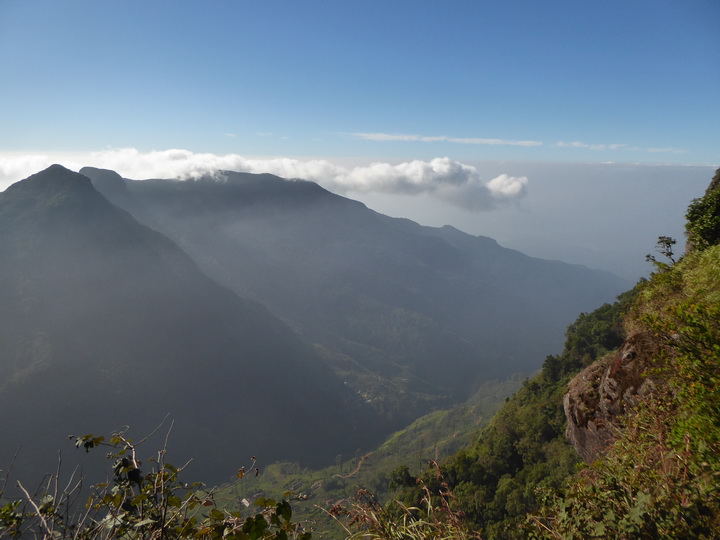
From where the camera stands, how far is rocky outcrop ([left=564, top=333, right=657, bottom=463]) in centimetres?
913

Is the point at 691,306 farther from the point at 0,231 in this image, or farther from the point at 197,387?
the point at 0,231

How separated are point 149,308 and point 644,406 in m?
221

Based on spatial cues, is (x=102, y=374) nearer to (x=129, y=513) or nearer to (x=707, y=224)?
(x=129, y=513)

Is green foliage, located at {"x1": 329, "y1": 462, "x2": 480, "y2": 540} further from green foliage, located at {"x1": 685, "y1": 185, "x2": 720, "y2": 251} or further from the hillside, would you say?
green foliage, located at {"x1": 685, "y1": 185, "x2": 720, "y2": 251}

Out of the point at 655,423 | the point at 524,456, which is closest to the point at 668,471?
the point at 655,423

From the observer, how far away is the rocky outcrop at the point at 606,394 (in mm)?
9133

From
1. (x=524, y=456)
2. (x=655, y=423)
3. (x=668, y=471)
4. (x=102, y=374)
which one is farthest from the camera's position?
(x=102, y=374)

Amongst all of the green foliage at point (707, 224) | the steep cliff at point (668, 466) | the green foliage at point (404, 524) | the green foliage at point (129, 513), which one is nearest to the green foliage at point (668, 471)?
the steep cliff at point (668, 466)

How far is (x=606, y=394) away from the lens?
10.6m

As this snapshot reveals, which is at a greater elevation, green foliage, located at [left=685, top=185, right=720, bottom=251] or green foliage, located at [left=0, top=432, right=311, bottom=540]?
green foliage, located at [left=685, top=185, right=720, bottom=251]

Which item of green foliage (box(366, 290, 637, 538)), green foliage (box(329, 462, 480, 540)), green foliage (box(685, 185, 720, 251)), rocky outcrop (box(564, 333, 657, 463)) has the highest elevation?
green foliage (box(685, 185, 720, 251))

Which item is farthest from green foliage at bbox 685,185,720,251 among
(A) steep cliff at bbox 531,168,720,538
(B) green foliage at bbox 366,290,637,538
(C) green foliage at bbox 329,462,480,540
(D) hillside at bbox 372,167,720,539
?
(B) green foliage at bbox 366,290,637,538

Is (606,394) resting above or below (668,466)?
below

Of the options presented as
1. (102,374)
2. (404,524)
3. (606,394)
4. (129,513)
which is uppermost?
(129,513)
